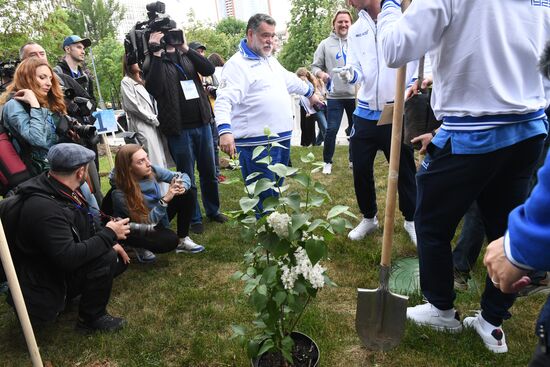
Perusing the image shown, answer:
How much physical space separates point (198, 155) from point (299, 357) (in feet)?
8.83

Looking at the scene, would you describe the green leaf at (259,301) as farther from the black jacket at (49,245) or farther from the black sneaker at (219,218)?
the black sneaker at (219,218)

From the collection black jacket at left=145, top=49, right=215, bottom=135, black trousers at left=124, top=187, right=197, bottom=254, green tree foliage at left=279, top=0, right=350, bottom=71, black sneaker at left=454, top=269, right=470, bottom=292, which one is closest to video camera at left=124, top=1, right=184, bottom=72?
black jacket at left=145, top=49, right=215, bottom=135

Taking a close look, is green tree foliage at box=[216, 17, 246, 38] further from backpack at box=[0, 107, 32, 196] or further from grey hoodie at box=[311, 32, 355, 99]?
backpack at box=[0, 107, 32, 196]

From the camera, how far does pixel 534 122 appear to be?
180 centimetres

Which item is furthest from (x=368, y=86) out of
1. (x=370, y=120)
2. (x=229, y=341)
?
(x=229, y=341)

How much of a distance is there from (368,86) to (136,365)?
255cm

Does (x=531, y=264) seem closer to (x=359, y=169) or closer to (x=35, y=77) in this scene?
(x=359, y=169)

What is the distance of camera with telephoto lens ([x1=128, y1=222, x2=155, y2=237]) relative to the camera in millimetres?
3203

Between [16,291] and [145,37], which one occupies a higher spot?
[145,37]

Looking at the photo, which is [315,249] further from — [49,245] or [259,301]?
[49,245]

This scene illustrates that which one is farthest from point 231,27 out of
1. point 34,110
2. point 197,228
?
point 34,110

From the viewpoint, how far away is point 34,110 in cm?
319

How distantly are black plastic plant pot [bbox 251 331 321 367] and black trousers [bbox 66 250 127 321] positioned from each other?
4.22 feet

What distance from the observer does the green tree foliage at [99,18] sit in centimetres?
4278
